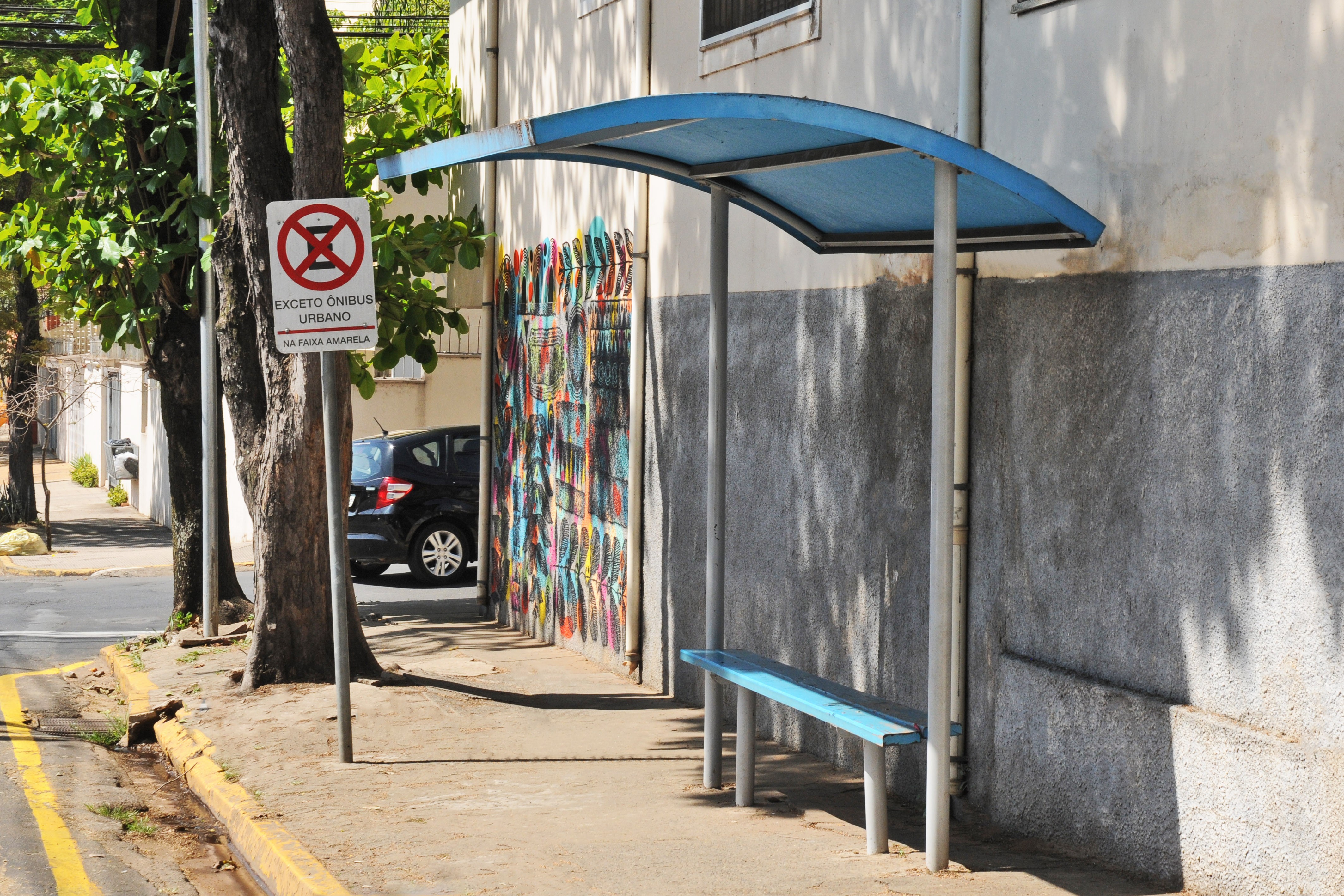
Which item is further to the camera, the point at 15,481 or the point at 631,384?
the point at 15,481

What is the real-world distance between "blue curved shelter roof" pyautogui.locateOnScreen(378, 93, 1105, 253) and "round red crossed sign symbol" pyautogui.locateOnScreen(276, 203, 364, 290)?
1.01m

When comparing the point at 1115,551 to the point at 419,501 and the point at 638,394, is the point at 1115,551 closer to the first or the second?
the point at 638,394

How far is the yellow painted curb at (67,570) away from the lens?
1984cm

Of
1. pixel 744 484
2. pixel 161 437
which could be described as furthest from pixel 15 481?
pixel 744 484

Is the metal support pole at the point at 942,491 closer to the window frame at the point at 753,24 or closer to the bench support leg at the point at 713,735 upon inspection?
the bench support leg at the point at 713,735

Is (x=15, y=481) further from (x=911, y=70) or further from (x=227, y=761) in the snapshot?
(x=911, y=70)

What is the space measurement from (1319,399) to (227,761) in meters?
5.98

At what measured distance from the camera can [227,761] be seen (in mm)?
8125

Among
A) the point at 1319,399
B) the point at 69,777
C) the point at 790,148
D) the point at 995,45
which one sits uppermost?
the point at 995,45

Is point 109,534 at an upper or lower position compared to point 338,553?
lower

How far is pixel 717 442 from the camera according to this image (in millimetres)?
7117

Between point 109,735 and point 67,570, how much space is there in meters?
11.4

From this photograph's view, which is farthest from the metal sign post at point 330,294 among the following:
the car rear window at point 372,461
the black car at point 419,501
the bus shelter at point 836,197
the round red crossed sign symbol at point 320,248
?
the car rear window at point 372,461

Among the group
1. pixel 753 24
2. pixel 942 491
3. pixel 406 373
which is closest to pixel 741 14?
pixel 753 24
